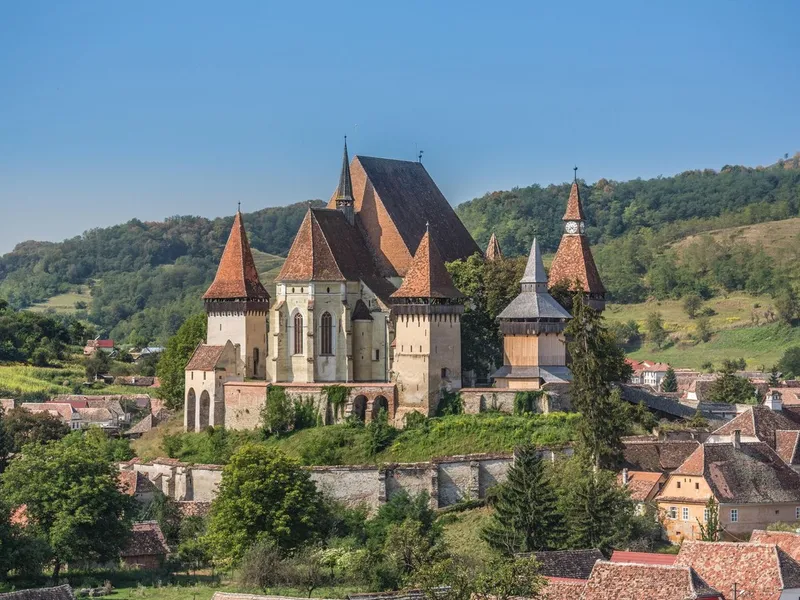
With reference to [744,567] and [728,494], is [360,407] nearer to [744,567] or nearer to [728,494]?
[728,494]

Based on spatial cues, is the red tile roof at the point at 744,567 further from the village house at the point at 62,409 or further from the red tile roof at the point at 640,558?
the village house at the point at 62,409

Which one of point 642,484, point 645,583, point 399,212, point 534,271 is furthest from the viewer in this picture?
point 399,212

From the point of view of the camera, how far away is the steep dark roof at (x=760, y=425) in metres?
61.2

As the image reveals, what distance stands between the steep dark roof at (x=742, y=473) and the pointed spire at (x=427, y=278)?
41.9 feet

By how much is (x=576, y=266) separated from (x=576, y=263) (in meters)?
0.18

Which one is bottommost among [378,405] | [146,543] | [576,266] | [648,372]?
[146,543]

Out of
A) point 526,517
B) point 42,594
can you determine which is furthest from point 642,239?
point 42,594

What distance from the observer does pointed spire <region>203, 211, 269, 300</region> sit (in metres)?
69.2

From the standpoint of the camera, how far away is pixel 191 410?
68750 millimetres

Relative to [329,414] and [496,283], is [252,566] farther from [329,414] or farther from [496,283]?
[496,283]

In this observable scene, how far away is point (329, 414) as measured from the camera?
212 ft

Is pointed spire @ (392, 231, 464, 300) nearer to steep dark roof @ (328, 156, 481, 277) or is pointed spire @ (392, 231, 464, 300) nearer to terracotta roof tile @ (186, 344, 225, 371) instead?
steep dark roof @ (328, 156, 481, 277)

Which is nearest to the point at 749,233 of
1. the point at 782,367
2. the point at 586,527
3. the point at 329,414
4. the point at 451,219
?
the point at 782,367

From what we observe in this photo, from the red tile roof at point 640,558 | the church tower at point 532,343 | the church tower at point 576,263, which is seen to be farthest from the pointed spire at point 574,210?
the red tile roof at point 640,558
